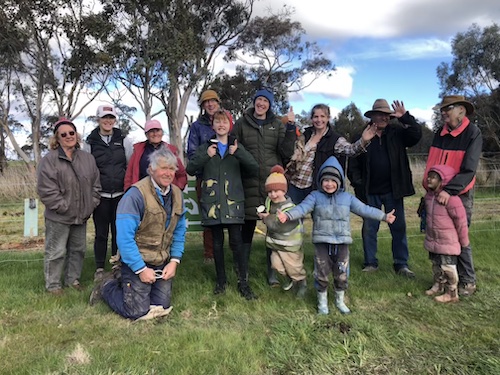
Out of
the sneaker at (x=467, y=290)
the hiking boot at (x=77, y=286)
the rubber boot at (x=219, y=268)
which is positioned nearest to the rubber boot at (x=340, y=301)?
the rubber boot at (x=219, y=268)

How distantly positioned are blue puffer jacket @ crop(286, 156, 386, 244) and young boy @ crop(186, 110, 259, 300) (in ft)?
2.12

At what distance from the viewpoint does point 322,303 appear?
4.09 meters

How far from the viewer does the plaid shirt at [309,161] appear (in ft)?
15.6

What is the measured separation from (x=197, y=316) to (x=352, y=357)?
153 cm


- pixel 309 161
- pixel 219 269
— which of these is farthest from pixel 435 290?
pixel 219 269

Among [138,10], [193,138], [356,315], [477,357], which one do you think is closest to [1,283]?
[193,138]

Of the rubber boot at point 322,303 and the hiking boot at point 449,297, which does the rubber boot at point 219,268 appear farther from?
the hiking boot at point 449,297

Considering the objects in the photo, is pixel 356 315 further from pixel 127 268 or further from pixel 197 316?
pixel 127 268

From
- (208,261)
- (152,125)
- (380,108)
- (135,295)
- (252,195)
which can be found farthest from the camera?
(208,261)

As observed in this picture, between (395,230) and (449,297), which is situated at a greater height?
(395,230)

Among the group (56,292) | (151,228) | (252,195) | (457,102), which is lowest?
(56,292)

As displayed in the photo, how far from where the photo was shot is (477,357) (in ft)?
10.2

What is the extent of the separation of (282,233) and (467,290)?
6.69ft

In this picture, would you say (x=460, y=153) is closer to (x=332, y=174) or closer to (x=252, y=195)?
(x=332, y=174)
